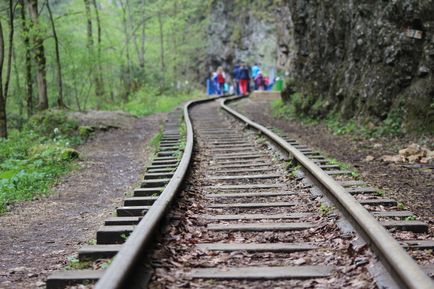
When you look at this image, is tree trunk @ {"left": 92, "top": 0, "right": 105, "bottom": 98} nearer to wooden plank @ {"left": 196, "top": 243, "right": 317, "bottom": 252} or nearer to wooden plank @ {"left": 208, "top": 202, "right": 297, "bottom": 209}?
wooden plank @ {"left": 208, "top": 202, "right": 297, "bottom": 209}

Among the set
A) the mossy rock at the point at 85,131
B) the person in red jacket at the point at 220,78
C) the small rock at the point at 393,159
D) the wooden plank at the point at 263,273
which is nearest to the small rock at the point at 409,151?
the small rock at the point at 393,159

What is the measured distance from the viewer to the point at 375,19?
1202 centimetres

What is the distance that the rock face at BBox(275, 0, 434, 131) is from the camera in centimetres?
1016

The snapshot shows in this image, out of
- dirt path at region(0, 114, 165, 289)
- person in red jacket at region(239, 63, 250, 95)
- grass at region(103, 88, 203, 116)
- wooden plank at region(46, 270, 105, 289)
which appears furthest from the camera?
person in red jacket at region(239, 63, 250, 95)

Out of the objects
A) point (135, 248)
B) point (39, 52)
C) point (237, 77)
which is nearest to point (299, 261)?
point (135, 248)

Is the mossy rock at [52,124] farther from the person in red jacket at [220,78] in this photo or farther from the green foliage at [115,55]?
the person in red jacket at [220,78]

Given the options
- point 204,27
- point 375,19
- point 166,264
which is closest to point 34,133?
point 375,19

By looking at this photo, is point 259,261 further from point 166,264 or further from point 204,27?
point 204,27

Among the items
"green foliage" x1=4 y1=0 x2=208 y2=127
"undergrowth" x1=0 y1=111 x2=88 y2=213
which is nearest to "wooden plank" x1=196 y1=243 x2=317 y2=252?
"undergrowth" x1=0 y1=111 x2=88 y2=213

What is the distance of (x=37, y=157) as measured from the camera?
9.58m

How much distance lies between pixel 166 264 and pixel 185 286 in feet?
1.29

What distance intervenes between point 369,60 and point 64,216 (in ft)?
29.2

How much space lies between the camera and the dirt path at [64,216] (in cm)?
414

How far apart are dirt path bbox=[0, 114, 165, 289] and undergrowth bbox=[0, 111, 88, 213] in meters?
0.28
